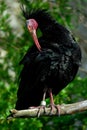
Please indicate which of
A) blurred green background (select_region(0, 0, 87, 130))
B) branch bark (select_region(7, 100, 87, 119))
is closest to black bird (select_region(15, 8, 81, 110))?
branch bark (select_region(7, 100, 87, 119))

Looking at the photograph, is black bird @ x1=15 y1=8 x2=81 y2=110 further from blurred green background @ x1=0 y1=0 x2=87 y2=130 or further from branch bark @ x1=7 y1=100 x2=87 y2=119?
blurred green background @ x1=0 y1=0 x2=87 y2=130

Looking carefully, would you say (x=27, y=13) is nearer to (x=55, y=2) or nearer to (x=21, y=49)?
(x=21, y=49)

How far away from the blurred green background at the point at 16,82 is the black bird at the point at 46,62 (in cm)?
83

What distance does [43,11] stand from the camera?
10.0 m

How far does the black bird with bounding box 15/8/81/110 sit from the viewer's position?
9.56m

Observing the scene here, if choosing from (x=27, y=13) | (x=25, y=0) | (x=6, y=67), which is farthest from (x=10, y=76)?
(x=27, y=13)

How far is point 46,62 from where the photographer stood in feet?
31.3

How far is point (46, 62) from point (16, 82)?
242cm

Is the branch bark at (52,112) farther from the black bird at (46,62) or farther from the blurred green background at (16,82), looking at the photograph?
the blurred green background at (16,82)

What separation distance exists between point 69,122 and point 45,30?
2.07m

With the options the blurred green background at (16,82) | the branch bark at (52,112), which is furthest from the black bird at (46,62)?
the blurred green background at (16,82)

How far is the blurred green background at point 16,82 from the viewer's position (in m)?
11.0

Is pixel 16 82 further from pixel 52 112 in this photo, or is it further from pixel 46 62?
pixel 52 112

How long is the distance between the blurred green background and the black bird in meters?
0.83
